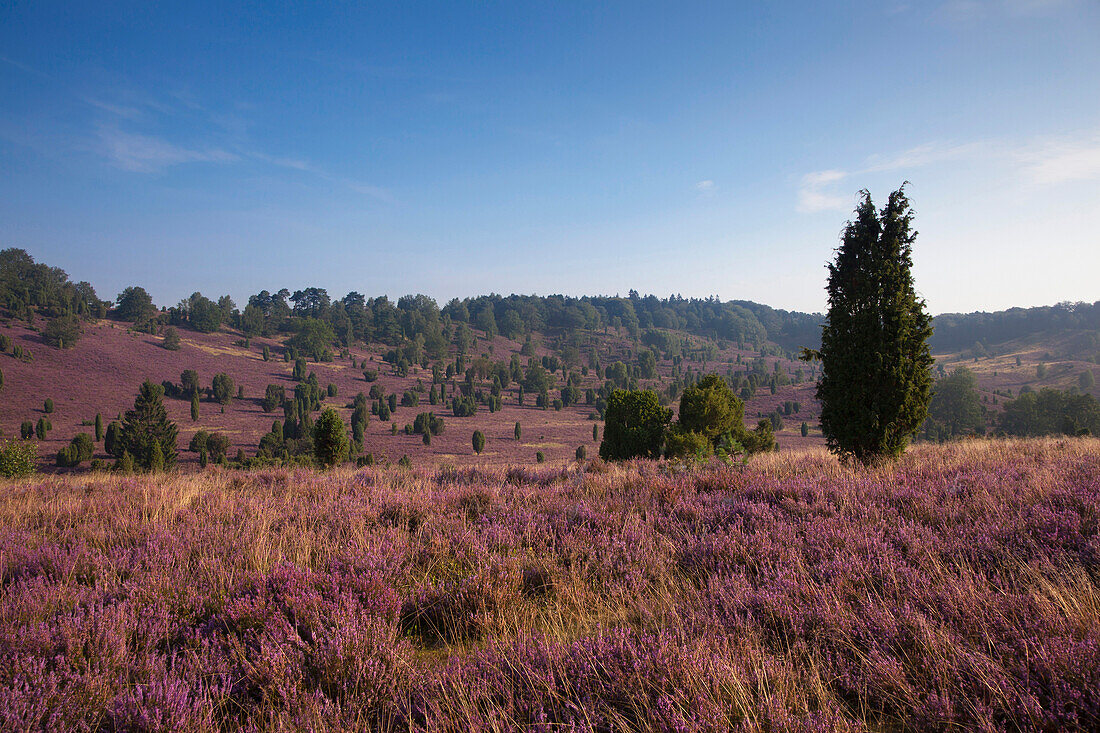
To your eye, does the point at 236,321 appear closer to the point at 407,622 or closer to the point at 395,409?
the point at 395,409

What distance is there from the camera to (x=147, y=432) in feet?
137

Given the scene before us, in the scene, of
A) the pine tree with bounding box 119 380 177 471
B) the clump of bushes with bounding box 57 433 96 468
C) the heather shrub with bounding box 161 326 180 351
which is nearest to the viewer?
the clump of bushes with bounding box 57 433 96 468

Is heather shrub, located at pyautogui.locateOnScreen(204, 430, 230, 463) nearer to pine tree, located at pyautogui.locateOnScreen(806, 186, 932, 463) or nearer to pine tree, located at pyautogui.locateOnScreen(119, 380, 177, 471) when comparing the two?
pine tree, located at pyautogui.locateOnScreen(119, 380, 177, 471)

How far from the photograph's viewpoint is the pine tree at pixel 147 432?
133 ft

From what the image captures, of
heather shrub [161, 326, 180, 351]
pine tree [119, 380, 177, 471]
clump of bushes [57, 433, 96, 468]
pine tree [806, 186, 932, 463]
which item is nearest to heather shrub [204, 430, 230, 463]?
pine tree [119, 380, 177, 471]

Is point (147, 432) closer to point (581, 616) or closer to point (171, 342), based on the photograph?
point (581, 616)

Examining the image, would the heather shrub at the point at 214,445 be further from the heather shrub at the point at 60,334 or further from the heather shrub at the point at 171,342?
the heather shrub at the point at 171,342

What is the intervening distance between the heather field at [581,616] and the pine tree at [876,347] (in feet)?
17.2

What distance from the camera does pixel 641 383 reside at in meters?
114

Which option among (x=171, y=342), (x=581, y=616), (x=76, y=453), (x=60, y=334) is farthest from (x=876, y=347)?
(x=171, y=342)

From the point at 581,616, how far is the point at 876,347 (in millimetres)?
10260

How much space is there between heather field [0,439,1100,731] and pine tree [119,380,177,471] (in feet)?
148

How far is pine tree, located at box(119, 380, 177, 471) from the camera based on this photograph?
4057 cm

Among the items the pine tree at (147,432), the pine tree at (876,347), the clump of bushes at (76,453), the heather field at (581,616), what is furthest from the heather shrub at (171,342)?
the pine tree at (876,347)
